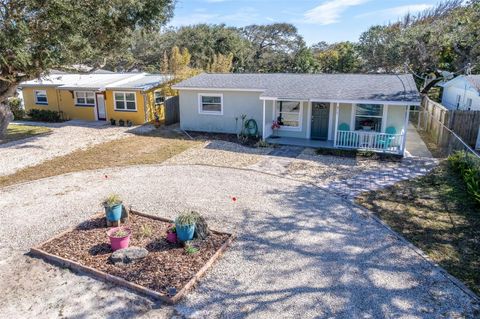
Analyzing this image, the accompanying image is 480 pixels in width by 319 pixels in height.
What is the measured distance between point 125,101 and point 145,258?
616 inches

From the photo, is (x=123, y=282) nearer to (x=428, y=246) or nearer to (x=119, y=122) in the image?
(x=428, y=246)

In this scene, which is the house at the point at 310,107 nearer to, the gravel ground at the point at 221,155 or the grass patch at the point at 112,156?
the gravel ground at the point at 221,155

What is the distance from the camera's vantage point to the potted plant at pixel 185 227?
6.21 metres

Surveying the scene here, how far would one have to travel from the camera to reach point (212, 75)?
18766mm

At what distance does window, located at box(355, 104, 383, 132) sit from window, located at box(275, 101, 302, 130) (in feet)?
8.48

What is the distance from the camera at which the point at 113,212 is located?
23.2 feet

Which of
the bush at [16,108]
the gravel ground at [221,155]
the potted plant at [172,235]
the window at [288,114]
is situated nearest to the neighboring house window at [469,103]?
the window at [288,114]

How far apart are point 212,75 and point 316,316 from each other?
15.9 metres

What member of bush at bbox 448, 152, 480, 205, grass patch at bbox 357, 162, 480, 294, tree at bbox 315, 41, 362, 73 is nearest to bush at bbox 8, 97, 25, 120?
grass patch at bbox 357, 162, 480, 294

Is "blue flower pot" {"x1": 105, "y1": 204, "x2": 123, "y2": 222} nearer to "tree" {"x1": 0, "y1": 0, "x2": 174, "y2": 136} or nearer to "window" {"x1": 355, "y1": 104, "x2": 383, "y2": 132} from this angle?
"tree" {"x1": 0, "y1": 0, "x2": 174, "y2": 136}

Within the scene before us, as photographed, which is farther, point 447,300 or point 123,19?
point 123,19

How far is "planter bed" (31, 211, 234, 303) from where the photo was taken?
5285 mm

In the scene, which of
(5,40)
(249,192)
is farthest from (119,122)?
(249,192)

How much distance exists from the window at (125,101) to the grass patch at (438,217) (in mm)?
14999
